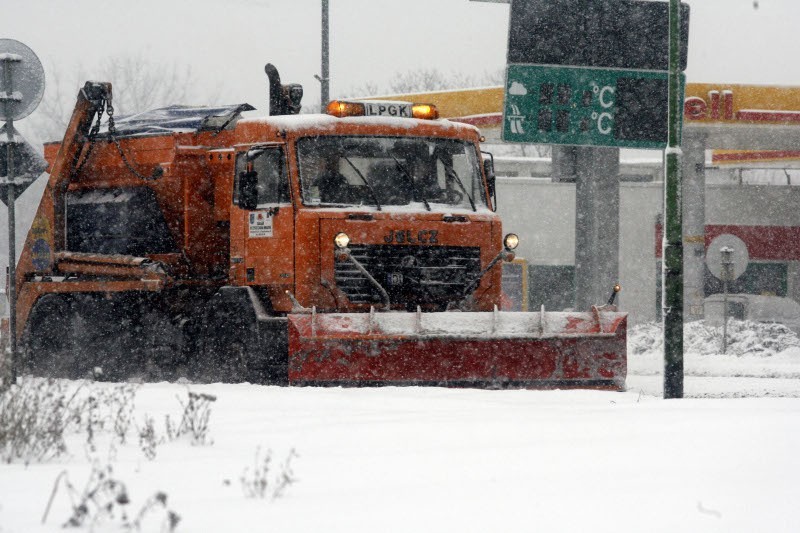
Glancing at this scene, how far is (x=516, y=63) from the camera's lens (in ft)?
59.9

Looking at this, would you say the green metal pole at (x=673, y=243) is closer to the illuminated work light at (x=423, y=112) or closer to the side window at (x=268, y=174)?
the illuminated work light at (x=423, y=112)

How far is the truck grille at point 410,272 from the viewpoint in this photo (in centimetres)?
1305

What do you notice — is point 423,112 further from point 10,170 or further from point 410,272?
point 10,170

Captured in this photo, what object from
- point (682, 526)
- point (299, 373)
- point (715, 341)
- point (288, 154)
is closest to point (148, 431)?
point (682, 526)

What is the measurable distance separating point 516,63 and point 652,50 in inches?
80.7

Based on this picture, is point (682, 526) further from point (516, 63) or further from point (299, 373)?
point (516, 63)

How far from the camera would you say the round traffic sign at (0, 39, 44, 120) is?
1228 centimetres

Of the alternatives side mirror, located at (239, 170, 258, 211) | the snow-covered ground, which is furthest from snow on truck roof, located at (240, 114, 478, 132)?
the snow-covered ground

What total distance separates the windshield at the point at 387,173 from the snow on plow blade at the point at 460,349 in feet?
4.87

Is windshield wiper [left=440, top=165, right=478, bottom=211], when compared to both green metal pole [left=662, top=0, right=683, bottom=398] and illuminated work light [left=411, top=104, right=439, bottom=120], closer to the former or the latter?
illuminated work light [left=411, top=104, right=439, bottom=120]

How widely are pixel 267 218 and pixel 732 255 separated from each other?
1360 centimetres

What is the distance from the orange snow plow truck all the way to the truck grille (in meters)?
0.02

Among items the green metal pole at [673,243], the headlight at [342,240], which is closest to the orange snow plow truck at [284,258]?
the headlight at [342,240]

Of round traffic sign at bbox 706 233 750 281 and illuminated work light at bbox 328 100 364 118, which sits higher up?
illuminated work light at bbox 328 100 364 118
